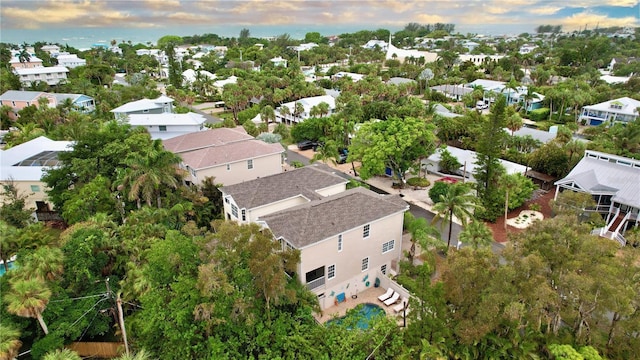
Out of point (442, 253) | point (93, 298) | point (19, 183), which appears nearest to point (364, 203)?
point (442, 253)

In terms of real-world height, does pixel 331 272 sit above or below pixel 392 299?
above

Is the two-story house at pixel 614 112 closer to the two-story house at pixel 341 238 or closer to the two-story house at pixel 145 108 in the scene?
the two-story house at pixel 341 238

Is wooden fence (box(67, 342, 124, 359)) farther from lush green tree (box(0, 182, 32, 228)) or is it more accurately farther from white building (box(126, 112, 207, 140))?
white building (box(126, 112, 207, 140))

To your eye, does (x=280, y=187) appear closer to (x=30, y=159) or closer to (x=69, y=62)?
(x=30, y=159)

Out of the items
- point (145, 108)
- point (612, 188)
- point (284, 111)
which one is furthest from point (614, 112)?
point (145, 108)

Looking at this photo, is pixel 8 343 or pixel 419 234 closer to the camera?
pixel 8 343

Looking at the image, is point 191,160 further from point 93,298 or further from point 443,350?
point 443,350
